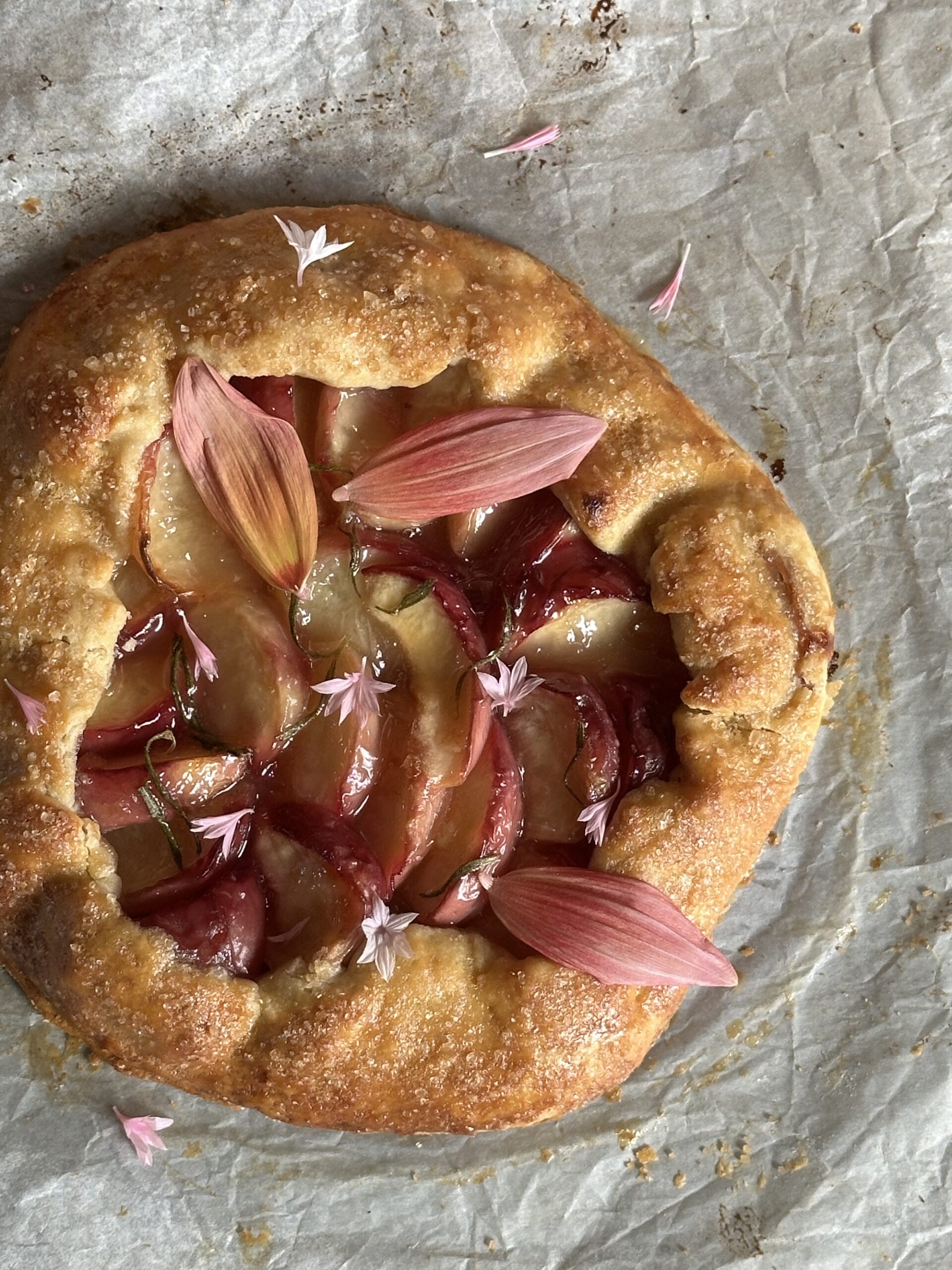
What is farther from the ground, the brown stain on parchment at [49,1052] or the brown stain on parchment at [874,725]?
the brown stain on parchment at [874,725]

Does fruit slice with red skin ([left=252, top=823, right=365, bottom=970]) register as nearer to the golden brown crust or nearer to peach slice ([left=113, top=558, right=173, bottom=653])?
the golden brown crust

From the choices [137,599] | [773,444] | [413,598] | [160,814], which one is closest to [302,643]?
[413,598]

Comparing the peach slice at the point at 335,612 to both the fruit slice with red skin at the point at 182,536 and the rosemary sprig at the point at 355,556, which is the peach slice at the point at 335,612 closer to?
the rosemary sprig at the point at 355,556

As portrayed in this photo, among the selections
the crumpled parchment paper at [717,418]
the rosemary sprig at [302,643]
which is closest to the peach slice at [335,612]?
the rosemary sprig at [302,643]

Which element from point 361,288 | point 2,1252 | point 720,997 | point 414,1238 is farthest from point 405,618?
point 2,1252

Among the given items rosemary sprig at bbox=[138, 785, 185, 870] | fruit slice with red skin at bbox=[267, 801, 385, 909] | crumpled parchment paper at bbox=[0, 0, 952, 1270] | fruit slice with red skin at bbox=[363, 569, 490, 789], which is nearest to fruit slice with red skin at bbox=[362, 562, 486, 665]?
fruit slice with red skin at bbox=[363, 569, 490, 789]

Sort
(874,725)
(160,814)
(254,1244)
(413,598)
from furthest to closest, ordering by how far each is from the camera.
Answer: (874,725) < (254,1244) < (413,598) < (160,814)

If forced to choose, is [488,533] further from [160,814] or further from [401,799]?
[160,814]
